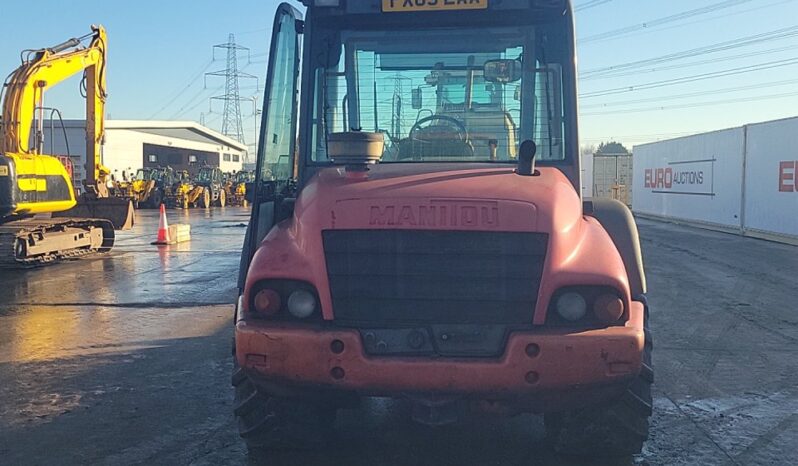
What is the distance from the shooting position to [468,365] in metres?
3.65

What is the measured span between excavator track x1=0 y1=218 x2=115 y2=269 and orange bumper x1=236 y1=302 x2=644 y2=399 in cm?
1099

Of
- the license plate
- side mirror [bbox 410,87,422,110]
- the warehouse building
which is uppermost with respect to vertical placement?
the warehouse building

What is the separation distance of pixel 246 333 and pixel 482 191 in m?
1.39

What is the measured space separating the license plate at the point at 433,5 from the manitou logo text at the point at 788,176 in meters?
16.0

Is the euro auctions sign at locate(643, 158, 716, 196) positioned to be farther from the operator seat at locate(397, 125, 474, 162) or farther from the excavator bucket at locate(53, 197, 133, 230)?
the operator seat at locate(397, 125, 474, 162)

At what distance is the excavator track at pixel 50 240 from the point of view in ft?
43.0

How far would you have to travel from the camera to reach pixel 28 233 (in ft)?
44.0

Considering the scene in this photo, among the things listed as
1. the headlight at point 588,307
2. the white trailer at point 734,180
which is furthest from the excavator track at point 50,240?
the white trailer at point 734,180

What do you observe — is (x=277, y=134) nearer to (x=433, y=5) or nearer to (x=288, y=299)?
(x=433, y=5)

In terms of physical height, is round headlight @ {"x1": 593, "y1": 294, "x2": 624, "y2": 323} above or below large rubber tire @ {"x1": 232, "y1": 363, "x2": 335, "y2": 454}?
above

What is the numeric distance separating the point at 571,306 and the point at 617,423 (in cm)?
83

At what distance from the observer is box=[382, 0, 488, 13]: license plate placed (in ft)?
15.1

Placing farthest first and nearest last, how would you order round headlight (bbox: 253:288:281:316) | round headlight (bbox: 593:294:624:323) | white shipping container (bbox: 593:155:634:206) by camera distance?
white shipping container (bbox: 593:155:634:206)
round headlight (bbox: 253:288:281:316)
round headlight (bbox: 593:294:624:323)

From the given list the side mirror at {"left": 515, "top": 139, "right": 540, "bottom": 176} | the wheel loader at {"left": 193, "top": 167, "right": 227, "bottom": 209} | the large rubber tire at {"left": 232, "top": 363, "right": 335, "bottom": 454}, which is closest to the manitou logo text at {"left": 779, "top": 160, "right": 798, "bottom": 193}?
the side mirror at {"left": 515, "top": 139, "right": 540, "bottom": 176}
